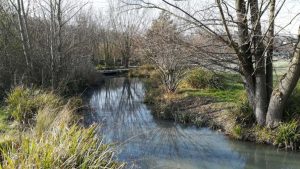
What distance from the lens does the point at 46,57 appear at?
1487 cm

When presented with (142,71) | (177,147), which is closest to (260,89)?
(177,147)

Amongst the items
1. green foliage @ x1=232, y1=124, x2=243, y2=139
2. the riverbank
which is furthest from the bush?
green foliage @ x1=232, y1=124, x2=243, y2=139

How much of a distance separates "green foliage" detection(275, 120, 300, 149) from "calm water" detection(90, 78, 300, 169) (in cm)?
28

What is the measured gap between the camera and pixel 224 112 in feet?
35.3

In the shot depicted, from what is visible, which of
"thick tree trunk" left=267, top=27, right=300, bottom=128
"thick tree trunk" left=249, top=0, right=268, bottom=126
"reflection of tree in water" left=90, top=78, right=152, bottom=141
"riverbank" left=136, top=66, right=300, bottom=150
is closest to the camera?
"thick tree trunk" left=267, top=27, right=300, bottom=128

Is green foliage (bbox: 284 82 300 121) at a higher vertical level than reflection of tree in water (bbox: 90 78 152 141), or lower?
higher

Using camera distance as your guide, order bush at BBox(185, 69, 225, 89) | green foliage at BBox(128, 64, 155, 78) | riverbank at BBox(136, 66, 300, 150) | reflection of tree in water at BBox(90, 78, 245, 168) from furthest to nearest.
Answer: green foliage at BBox(128, 64, 155, 78) < bush at BBox(185, 69, 225, 89) < riverbank at BBox(136, 66, 300, 150) < reflection of tree in water at BBox(90, 78, 245, 168)

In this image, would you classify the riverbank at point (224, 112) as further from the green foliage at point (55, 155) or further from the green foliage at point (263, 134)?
the green foliage at point (55, 155)

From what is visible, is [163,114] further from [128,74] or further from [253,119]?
[128,74]

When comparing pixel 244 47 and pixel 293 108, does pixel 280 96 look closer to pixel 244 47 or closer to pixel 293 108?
pixel 293 108

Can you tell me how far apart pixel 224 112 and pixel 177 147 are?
236 centimetres

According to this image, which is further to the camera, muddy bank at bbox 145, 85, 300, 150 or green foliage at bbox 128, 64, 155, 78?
green foliage at bbox 128, 64, 155, 78

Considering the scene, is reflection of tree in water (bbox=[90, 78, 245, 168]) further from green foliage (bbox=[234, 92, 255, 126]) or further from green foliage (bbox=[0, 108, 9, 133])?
green foliage (bbox=[0, 108, 9, 133])

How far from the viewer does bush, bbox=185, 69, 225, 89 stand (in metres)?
14.9
